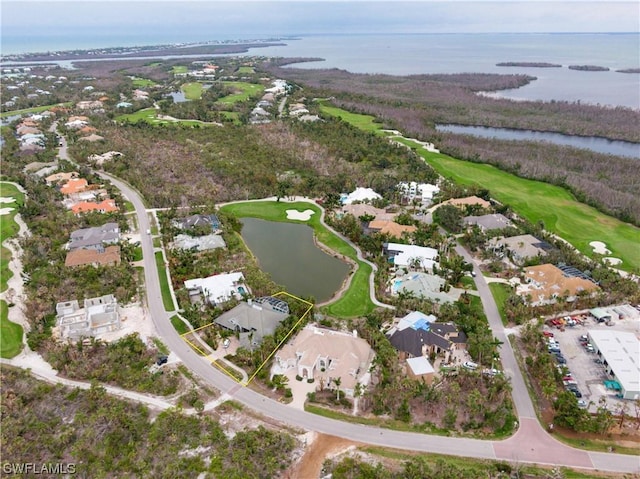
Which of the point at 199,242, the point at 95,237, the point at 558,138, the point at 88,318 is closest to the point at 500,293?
the point at 199,242

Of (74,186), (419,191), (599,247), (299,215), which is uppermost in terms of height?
(74,186)

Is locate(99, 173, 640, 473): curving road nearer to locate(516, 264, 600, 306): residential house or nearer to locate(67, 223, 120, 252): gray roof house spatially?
locate(516, 264, 600, 306): residential house

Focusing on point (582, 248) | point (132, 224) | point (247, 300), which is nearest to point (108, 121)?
point (132, 224)

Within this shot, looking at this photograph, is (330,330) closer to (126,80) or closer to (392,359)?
(392,359)

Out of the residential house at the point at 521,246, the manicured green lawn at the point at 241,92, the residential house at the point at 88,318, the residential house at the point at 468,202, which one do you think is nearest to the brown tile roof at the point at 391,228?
the residential house at the point at 521,246

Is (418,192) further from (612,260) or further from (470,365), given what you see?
(470,365)

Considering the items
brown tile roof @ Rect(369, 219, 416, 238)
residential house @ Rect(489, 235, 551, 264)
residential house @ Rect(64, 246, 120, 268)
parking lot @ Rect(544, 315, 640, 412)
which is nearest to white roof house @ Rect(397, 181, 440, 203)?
brown tile roof @ Rect(369, 219, 416, 238)
